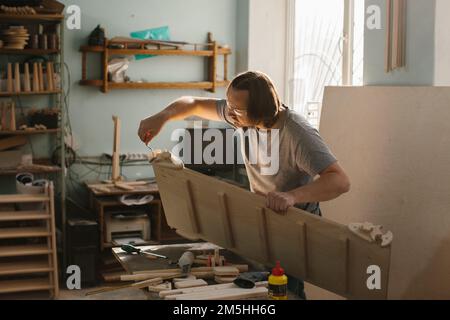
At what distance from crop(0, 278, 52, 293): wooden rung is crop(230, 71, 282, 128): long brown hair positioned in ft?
8.85

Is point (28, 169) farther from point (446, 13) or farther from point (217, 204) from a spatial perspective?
point (446, 13)

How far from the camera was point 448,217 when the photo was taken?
317 centimetres

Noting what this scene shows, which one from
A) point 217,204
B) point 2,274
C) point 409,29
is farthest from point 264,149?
point 2,274

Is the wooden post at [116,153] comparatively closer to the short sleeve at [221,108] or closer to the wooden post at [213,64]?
the wooden post at [213,64]

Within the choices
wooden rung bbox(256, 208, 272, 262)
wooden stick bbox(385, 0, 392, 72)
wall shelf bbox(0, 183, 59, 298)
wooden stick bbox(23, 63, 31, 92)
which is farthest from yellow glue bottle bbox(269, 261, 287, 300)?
wooden stick bbox(23, 63, 31, 92)

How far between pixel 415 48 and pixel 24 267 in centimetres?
310

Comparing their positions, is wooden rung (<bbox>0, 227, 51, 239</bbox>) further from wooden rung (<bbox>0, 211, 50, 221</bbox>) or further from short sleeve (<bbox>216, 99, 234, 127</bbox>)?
short sleeve (<bbox>216, 99, 234, 127</bbox>)

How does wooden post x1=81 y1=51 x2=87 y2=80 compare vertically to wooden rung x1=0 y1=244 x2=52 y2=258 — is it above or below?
above

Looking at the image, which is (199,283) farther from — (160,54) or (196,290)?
(160,54)

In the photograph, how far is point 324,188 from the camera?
105 inches

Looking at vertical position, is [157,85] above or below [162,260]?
above

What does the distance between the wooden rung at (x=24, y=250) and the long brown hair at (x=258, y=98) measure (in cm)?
261

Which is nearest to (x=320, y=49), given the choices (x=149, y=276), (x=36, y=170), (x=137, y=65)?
(x=137, y=65)

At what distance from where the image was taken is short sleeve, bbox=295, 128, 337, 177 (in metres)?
2.71
